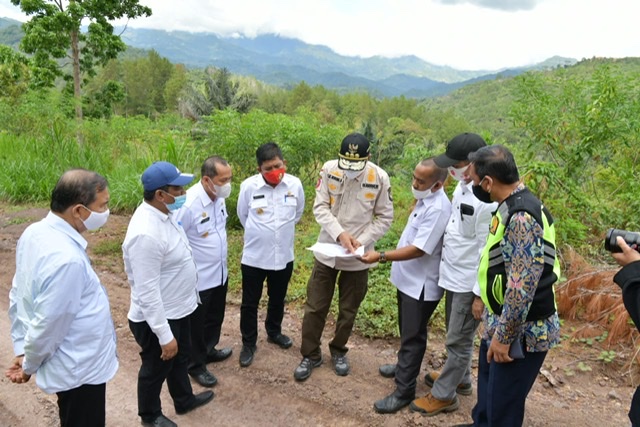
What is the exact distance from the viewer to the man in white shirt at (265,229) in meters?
3.60

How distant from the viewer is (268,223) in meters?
3.65

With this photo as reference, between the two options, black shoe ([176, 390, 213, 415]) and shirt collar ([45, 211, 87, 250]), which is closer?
shirt collar ([45, 211, 87, 250])

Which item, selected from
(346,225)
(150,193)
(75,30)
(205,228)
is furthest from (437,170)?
(75,30)

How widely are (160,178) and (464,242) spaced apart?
2.01m

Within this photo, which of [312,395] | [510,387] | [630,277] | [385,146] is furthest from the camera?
[385,146]

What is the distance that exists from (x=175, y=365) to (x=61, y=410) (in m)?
0.80

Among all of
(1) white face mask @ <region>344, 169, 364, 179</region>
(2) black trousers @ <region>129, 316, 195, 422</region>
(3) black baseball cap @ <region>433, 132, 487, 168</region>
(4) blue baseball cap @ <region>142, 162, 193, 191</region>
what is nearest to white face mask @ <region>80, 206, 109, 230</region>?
(4) blue baseball cap @ <region>142, 162, 193, 191</region>

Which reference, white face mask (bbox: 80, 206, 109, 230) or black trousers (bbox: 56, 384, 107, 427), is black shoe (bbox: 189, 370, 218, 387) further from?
white face mask (bbox: 80, 206, 109, 230)

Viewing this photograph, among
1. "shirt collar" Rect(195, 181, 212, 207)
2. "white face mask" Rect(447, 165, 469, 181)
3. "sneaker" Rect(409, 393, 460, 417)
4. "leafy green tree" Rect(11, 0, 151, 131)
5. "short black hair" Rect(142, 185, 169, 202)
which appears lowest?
"sneaker" Rect(409, 393, 460, 417)

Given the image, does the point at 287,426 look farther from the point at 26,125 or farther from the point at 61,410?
the point at 26,125

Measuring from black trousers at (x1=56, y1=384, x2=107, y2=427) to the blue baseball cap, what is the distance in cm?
114

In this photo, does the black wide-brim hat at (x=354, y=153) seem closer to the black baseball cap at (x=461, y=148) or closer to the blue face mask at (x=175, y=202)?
the black baseball cap at (x=461, y=148)

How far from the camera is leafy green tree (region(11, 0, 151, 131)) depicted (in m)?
11.2

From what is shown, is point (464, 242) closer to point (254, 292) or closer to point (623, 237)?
point (623, 237)
